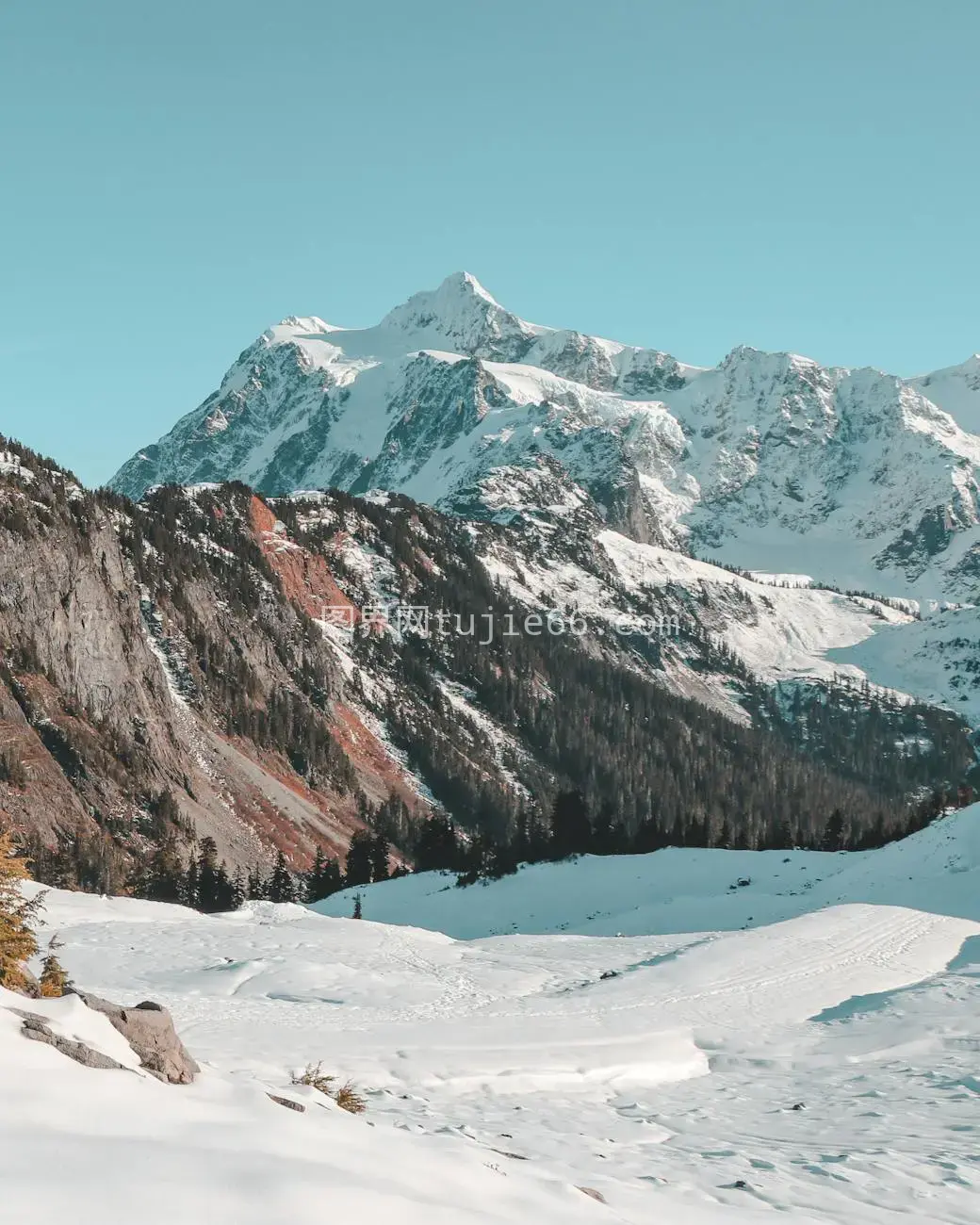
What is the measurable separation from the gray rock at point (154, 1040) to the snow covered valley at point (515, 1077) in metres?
0.32

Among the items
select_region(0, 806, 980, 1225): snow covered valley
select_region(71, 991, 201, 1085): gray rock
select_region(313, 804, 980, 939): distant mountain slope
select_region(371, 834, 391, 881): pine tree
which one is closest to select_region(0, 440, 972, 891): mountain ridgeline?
select_region(371, 834, 391, 881): pine tree

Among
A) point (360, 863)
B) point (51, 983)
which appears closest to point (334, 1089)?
point (51, 983)

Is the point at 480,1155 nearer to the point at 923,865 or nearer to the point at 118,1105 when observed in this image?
the point at 118,1105

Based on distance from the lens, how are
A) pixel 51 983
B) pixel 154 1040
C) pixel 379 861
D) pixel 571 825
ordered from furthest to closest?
pixel 379 861, pixel 571 825, pixel 51 983, pixel 154 1040

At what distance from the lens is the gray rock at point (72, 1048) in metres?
10.6

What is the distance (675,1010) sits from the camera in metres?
25.9

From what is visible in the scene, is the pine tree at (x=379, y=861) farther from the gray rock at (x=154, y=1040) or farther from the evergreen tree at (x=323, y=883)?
the gray rock at (x=154, y=1040)

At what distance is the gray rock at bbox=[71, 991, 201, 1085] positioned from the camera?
38.1 ft

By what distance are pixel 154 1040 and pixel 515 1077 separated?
27.8 feet

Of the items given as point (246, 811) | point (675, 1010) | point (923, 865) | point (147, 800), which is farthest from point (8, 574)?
point (675, 1010)

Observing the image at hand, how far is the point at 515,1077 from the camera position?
1873cm

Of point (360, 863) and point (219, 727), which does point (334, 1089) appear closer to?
point (360, 863)

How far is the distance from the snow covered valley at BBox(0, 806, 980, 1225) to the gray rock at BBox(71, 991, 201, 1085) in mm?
322

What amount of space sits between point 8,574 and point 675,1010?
101 meters
